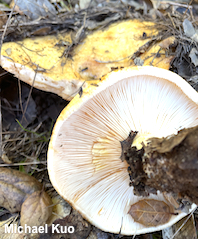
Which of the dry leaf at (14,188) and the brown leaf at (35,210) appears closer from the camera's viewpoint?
the brown leaf at (35,210)

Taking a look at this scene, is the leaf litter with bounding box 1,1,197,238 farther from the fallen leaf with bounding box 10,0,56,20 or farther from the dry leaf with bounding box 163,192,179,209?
the dry leaf with bounding box 163,192,179,209

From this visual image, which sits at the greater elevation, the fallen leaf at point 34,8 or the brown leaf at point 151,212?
the fallen leaf at point 34,8

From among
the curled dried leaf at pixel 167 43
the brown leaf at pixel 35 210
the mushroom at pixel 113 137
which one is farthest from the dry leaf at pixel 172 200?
the curled dried leaf at pixel 167 43

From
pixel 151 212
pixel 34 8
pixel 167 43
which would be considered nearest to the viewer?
pixel 151 212

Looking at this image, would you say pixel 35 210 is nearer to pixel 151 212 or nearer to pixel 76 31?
pixel 151 212

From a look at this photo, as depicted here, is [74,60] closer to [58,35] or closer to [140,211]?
[58,35]

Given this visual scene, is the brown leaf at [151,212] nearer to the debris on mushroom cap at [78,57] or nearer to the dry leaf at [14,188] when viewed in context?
the dry leaf at [14,188]

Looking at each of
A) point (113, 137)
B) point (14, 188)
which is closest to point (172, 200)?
point (113, 137)
